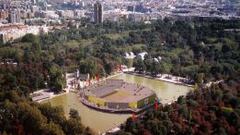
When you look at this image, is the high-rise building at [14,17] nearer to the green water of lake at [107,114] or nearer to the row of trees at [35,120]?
the green water of lake at [107,114]

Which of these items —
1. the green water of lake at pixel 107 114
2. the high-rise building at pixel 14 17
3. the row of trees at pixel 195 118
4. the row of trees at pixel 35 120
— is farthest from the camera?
the high-rise building at pixel 14 17

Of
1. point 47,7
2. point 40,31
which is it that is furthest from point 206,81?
point 47,7

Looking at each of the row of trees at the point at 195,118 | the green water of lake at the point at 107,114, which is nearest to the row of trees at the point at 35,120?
the green water of lake at the point at 107,114

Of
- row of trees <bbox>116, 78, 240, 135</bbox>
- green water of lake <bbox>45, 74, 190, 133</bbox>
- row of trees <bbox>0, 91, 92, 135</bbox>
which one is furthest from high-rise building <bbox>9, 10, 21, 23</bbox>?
row of trees <bbox>116, 78, 240, 135</bbox>

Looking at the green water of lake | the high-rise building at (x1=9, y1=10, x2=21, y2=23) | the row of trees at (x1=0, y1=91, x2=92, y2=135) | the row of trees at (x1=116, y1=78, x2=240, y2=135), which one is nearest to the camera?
the row of trees at (x1=0, y1=91, x2=92, y2=135)

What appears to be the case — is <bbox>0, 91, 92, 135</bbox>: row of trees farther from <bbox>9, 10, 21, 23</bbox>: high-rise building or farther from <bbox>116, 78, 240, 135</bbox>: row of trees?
<bbox>9, 10, 21, 23</bbox>: high-rise building

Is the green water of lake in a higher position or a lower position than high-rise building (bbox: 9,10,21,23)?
lower

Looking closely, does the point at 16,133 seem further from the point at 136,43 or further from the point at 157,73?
the point at 136,43

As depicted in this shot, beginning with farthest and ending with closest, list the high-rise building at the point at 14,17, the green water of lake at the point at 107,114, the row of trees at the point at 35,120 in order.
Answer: the high-rise building at the point at 14,17, the green water of lake at the point at 107,114, the row of trees at the point at 35,120

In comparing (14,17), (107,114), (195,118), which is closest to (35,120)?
(107,114)
